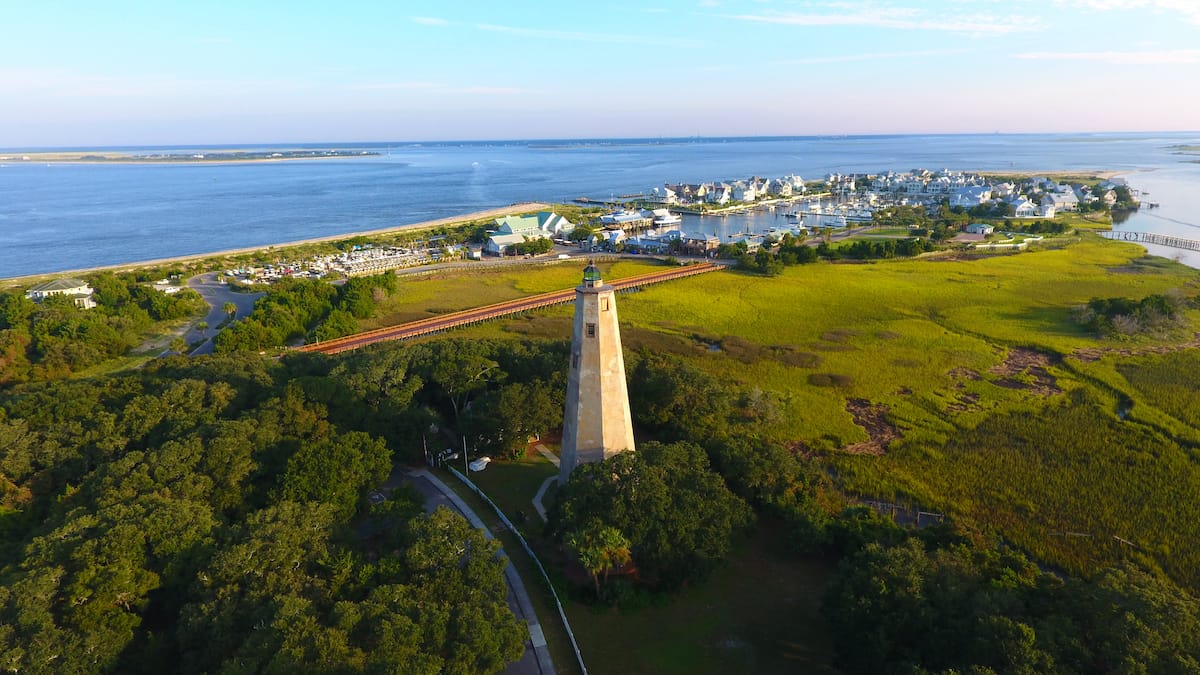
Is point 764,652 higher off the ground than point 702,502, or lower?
lower

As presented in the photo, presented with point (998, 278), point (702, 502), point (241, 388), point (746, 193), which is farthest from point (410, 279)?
point (746, 193)

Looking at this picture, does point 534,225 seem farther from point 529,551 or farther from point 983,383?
point 529,551

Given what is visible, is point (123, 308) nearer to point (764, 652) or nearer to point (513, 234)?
point (513, 234)

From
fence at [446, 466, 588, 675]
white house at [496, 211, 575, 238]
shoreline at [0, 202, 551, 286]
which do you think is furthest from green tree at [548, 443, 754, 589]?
shoreline at [0, 202, 551, 286]

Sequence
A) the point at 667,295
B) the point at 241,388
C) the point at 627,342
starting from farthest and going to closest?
the point at 667,295
the point at 627,342
the point at 241,388

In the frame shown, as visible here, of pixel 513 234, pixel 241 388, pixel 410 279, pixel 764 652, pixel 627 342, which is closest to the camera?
pixel 764 652

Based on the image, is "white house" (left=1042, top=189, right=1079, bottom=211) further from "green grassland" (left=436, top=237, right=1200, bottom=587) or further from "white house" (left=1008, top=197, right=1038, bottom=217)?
"green grassland" (left=436, top=237, right=1200, bottom=587)
